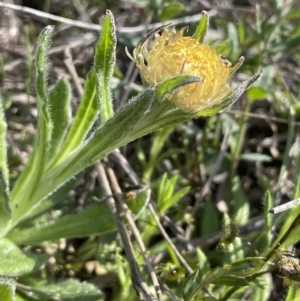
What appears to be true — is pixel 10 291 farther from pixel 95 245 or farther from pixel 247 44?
pixel 247 44

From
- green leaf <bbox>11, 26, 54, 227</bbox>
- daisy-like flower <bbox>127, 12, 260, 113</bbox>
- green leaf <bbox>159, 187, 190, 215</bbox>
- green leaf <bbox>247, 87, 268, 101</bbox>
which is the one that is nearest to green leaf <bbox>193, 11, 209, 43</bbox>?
daisy-like flower <bbox>127, 12, 260, 113</bbox>

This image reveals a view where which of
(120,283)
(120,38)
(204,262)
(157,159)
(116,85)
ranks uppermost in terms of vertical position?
(120,38)

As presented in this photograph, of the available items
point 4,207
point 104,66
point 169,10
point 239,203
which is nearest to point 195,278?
point 4,207

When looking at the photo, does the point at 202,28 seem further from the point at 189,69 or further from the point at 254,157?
the point at 254,157

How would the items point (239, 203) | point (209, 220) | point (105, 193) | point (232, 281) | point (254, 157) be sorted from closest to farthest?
point (232, 281), point (105, 193), point (209, 220), point (239, 203), point (254, 157)

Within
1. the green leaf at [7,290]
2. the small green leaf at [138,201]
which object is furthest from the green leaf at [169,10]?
the green leaf at [7,290]

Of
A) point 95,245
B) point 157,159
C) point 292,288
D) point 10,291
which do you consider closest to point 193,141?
point 157,159

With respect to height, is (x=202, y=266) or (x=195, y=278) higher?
(x=195, y=278)
